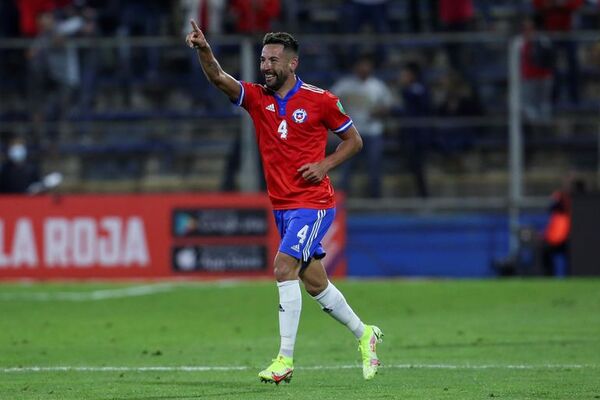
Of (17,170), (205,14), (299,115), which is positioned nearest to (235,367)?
(299,115)

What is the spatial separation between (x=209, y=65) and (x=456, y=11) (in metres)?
14.2

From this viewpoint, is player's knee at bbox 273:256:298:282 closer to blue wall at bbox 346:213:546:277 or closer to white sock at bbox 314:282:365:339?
white sock at bbox 314:282:365:339

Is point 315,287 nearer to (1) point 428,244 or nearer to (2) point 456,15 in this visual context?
(1) point 428,244

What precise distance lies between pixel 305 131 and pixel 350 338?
431 centimetres

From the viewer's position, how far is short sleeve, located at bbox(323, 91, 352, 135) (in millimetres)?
9727

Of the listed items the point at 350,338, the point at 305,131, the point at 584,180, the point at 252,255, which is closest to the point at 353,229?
the point at 252,255

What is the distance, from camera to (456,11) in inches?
909

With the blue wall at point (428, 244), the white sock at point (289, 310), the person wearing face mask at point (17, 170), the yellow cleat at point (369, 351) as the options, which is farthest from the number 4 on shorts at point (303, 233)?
the person wearing face mask at point (17, 170)

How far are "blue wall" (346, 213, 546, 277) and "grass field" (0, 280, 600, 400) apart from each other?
115cm

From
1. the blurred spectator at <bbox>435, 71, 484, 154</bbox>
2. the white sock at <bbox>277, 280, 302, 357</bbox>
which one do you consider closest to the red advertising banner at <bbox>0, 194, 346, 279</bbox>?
the blurred spectator at <bbox>435, 71, 484, 154</bbox>

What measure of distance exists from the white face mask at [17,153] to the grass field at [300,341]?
7.80ft

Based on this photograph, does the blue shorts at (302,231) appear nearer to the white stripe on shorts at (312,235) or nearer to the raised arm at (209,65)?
the white stripe on shorts at (312,235)

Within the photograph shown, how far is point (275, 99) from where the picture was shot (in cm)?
970

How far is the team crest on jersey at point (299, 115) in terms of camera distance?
9641 millimetres
